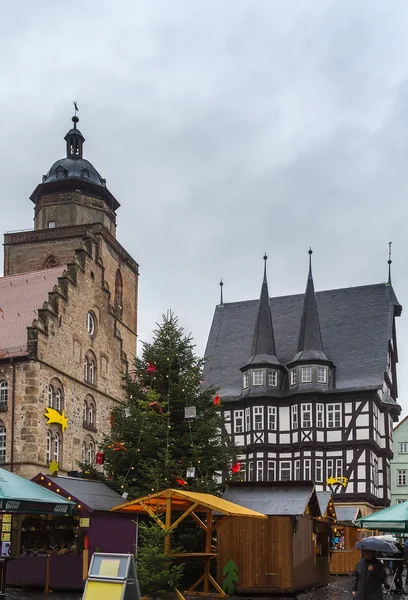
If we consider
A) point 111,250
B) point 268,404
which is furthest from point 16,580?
point 111,250

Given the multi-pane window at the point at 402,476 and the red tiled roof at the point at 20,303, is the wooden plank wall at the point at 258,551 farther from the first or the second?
the multi-pane window at the point at 402,476

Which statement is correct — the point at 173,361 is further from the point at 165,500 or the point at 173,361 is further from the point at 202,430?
the point at 165,500

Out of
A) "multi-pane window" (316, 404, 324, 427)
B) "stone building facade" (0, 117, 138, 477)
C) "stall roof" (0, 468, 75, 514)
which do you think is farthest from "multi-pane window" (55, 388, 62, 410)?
"multi-pane window" (316, 404, 324, 427)

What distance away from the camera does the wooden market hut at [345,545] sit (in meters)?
30.3

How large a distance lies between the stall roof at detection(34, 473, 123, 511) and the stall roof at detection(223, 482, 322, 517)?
2.78 m

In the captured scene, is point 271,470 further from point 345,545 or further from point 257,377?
point 345,545

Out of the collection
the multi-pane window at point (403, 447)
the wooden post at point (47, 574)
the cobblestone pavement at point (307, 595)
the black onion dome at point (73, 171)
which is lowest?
the cobblestone pavement at point (307, 595)

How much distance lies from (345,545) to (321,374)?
18458mm

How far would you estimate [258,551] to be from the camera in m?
20.2

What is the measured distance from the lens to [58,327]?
116 ft

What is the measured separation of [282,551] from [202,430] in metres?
4.45

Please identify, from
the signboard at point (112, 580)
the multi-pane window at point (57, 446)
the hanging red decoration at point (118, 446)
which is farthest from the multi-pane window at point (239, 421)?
the signboard at point (112, 580)

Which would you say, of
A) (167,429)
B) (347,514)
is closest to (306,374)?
(347,514)

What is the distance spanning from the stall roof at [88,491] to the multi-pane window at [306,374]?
29.8m
